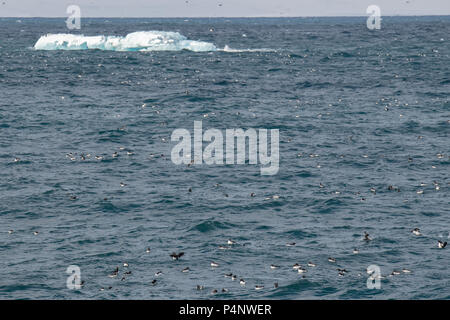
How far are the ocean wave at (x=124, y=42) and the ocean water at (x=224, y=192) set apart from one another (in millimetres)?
55354

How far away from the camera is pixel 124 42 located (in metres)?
152

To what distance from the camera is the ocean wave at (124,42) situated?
5714 inches

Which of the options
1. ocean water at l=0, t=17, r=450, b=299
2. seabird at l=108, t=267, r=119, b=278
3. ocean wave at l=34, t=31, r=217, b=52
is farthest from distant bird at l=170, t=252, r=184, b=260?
ocean wave at l=34, t=31, r=217, b=52

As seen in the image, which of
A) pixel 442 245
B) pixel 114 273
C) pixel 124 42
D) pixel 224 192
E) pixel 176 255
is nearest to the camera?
pixel 114 273

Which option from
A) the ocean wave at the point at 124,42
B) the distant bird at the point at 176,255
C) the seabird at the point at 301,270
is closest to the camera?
the seabird at the point at 301,270

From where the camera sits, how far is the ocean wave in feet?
476

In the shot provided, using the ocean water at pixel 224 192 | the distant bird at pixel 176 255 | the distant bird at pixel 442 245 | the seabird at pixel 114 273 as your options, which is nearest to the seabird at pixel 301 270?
the ocean water at pixel 224 192

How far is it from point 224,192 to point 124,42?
115 m

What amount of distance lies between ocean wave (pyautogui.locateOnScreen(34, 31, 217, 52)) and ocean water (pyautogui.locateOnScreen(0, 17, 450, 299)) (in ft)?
182

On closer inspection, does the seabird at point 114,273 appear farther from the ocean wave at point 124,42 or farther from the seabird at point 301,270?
the ocean wave at point 124,42

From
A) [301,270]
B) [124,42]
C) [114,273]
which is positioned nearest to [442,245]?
[301,270]

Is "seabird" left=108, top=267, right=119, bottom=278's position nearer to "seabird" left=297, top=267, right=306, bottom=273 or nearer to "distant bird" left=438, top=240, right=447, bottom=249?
"seabird" left=297, top=267, right=306, bottom=273

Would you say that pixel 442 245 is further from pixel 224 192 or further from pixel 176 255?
pixel 224 192

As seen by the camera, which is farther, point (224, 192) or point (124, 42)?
point (124, 42)
